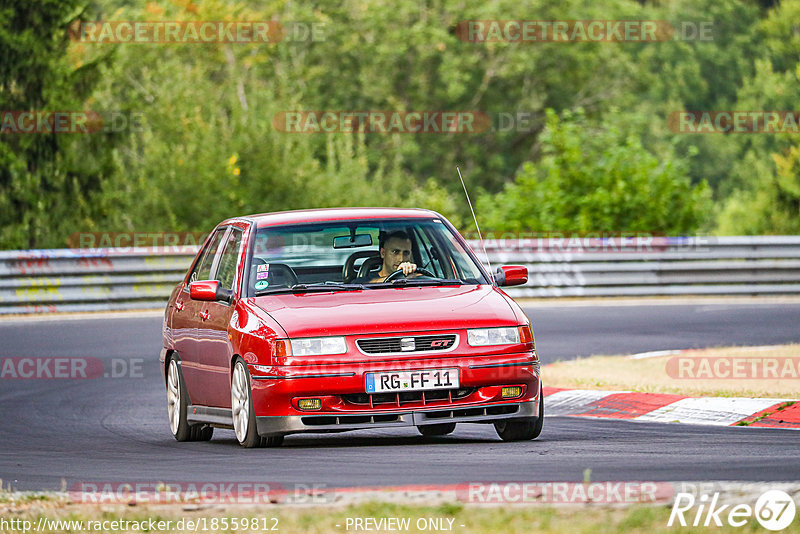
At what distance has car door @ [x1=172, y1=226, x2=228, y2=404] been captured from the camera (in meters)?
10.2

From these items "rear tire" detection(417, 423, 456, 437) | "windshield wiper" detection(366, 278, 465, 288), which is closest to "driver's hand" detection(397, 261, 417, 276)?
"windshield wiper" detection(366, 278, 465, 288)

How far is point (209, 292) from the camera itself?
957 cm

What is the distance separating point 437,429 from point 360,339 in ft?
4.24

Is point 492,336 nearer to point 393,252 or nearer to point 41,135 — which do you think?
point 393,252

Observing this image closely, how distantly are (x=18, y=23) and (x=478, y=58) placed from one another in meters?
29.1

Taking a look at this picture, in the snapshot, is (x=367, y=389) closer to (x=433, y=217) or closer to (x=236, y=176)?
(x=433, y=217)

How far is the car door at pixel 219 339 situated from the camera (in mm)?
9586

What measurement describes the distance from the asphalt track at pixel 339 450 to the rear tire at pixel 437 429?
3.7 inches

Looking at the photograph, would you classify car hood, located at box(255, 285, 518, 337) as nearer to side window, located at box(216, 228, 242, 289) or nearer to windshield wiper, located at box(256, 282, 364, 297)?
windshield wiper, located at box(256, 282, 364, 297)

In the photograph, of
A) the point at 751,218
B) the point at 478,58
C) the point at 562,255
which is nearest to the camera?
the point at 562,255

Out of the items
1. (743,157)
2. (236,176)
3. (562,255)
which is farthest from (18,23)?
(743,157)

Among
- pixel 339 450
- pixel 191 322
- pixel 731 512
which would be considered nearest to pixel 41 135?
pixel 191 322

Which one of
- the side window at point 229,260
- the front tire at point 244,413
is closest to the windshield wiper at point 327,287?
the side window at point 229,260

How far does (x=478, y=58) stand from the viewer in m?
57.2
